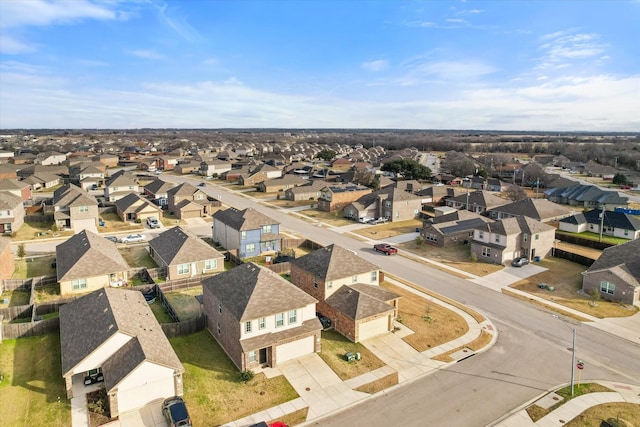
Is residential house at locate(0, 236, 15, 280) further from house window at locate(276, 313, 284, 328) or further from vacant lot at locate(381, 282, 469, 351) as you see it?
vacant lot at locate(381, 282, 469, 351)

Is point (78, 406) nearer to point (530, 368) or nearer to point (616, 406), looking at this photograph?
point (530, 368)

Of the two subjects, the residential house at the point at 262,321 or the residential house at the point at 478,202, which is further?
the residential house at the point at 478,202

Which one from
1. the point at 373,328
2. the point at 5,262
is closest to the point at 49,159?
the point at 5,262

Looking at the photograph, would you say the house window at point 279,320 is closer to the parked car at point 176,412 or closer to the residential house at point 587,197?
the parked car at point 176,412

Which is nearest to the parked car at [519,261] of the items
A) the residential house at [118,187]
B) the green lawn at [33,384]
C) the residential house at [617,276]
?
the residential house at [617,276]

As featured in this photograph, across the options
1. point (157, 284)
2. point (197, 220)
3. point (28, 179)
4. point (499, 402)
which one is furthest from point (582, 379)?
point (28, 179)

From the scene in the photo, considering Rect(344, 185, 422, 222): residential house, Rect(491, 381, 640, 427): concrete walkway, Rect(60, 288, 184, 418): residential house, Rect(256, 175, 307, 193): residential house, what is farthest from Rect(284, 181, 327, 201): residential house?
Rect(491, 381, 640, 427): concrete walkway
